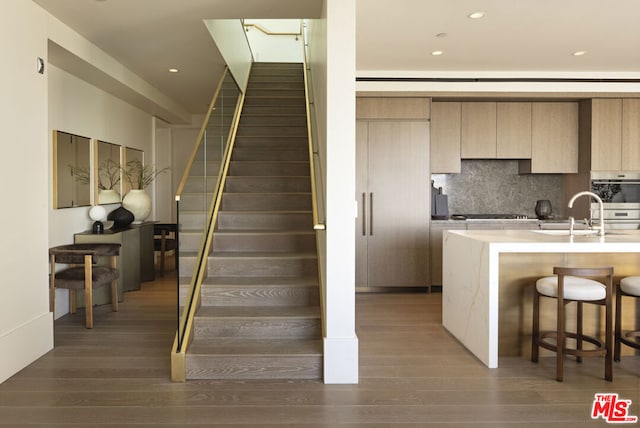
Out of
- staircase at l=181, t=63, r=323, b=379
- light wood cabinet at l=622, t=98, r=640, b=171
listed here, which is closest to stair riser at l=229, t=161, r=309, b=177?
staircase at l=181, t=63, r=323, b=379

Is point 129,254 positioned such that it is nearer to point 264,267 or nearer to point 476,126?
point 264,267

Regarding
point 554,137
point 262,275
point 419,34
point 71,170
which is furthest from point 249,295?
point 554,137

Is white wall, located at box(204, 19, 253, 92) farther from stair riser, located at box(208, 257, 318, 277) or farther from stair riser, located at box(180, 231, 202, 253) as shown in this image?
stair riser, located at box(208, 257, 318, 277)

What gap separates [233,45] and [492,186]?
3953 millimetres

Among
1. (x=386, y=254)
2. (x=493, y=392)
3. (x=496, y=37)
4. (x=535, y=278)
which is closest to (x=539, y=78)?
(x=496, y=37)

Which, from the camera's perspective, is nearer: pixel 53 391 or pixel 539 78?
pixel 53 391

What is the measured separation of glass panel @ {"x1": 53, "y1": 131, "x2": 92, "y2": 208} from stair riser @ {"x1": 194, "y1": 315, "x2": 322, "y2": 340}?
2.44 m

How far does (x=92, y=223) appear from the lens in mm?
5965

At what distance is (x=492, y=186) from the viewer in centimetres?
697

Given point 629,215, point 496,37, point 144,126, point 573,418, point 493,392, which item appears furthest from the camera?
point 144,126

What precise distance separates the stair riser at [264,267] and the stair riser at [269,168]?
65.3 inches

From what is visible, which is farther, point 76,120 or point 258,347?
point 76,120

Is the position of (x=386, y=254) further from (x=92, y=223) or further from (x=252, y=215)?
(x=92, y=223)

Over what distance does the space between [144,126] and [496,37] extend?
5375 mm
